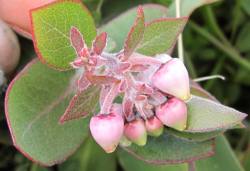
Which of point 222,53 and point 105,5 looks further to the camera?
point 222,53

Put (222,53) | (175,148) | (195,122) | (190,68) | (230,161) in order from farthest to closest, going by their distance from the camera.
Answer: (222,53) < (190,68) < (230,161) < (175,148) < (195,122)

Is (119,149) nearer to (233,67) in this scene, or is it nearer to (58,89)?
(58,89)

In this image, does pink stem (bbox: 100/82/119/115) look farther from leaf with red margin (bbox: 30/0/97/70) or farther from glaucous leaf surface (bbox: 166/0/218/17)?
glaucous leaf surface (bbox: 166/0/218/17)

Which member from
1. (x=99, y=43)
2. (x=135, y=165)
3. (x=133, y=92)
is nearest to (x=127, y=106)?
(x=133, y=92)

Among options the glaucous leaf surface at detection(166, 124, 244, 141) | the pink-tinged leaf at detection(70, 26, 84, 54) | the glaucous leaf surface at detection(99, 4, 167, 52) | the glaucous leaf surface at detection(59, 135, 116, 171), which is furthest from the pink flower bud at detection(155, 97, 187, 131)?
the glaucous leaf surface at detection(59, 135, 116, 171)

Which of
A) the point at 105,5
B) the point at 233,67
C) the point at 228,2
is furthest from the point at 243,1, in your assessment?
the point at 105,5

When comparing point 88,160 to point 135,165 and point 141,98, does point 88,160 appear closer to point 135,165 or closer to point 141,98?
point 135,165
